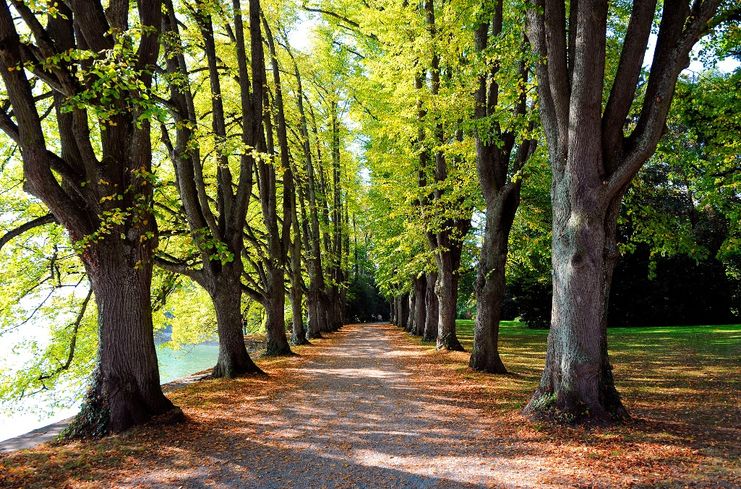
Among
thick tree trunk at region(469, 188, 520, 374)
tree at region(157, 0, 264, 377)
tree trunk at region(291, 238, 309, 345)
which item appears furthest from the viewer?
tree trunk at region(291, 238, 309, 345)

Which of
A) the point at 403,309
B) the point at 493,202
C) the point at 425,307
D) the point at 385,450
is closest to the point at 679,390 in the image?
the point at 493,202

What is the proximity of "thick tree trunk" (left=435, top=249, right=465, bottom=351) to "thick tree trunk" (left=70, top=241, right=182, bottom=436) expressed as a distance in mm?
10666

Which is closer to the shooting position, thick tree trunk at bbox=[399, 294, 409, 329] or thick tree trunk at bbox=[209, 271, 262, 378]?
thick tree trunk at bbox=[209, 271, 262, 378]

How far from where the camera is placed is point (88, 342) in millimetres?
15008

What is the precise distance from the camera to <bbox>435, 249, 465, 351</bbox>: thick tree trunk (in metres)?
16.0

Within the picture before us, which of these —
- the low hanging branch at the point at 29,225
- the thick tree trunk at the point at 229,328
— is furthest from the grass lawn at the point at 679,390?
the low hanging branch at the point at 29,225

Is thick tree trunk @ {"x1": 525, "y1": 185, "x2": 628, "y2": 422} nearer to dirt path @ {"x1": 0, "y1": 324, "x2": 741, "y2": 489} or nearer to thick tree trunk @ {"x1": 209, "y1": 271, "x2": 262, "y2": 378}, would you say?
dirt path @ {"x1": 0, "y1": 324, "x2": 741, "y2": 489}

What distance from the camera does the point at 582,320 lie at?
20.4 ft

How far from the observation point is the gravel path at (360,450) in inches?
182

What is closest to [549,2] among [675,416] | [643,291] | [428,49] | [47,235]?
[428,49]

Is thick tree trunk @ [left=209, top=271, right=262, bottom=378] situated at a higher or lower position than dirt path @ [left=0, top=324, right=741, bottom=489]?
higher

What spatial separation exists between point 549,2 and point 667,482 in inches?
228

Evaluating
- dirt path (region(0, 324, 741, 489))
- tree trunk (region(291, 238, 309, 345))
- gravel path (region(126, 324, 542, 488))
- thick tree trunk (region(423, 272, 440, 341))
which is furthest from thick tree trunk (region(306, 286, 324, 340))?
dirt path (region(0, 324, 741, 489))

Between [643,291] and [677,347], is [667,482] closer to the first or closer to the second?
[677,347]
